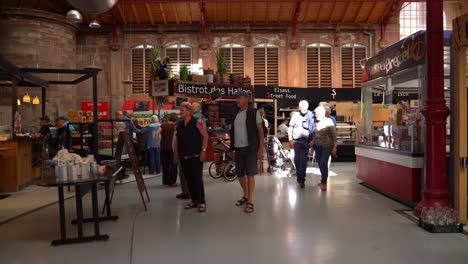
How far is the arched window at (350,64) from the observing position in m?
19.7

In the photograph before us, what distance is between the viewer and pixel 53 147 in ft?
30.8

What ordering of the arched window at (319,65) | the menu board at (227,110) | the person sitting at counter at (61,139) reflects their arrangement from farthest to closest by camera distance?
the arched window at (319,65) < the menu board at (227,110) < the person sitting at counter at (61,139)

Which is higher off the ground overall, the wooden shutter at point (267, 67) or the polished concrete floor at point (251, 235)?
the wooden shutter at point (267, 67)

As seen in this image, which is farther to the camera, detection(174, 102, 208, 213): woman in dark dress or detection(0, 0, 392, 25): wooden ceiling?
detection(0, 0, 392, 25): wooden ceiling

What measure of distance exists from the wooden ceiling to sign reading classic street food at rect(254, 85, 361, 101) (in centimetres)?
468

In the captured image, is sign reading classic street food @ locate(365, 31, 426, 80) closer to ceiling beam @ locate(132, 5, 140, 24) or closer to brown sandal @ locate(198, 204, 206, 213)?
brown sandal @ locate(198, 204, 206, 213)

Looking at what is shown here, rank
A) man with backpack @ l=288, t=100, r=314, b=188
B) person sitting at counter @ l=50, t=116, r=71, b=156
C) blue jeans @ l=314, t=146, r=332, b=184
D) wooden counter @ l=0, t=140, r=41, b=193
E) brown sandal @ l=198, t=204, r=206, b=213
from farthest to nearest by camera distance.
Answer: person sitting at counter @ l=50, t=116, r=71, b=156
wooden counter @ l=0, t=140, r=41, b=193
man with backpack @ l=288, t=100, r=314, b=188
blue jeans @ l=314, t=146, r=332, b=184
brown sandal @ l=198, t=204, r=206, b=213

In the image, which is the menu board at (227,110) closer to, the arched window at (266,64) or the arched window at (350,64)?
the arched window at (266,64)

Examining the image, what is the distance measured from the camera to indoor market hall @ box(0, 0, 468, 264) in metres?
4.69

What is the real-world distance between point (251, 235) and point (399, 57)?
4.05 meters

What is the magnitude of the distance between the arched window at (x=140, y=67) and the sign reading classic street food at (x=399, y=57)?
482 inches

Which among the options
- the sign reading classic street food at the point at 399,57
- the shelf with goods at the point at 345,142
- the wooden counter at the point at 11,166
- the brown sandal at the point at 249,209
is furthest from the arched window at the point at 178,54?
the brown sandal at the point at 249,209

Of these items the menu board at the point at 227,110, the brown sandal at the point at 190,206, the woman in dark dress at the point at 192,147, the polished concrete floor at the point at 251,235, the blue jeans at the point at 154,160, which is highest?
the menu board at the point at 227,110

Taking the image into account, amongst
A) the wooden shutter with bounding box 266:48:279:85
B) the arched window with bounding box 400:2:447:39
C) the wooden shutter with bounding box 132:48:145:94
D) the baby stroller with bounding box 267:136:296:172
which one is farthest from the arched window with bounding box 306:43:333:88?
the baby stroller with bounding box 267:136:296:172
